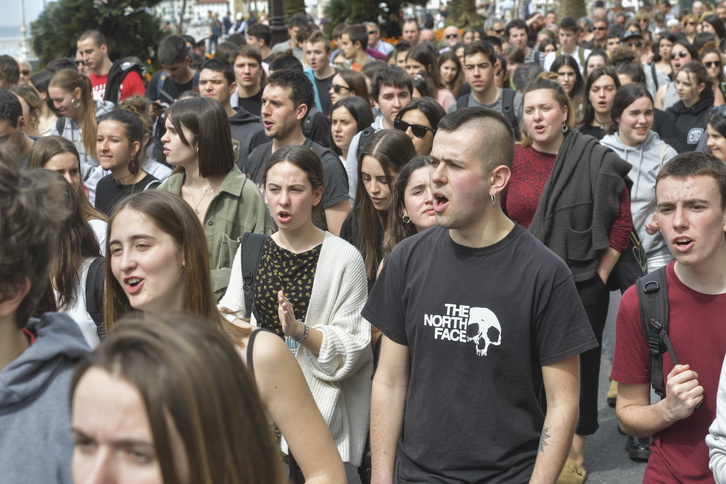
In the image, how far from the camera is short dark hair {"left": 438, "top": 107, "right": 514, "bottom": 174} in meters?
3.55

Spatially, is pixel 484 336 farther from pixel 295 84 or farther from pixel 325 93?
pixel 325 93

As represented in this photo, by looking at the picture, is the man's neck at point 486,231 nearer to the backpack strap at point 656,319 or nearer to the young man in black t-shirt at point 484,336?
the young man in black t-shirt at point 484,336

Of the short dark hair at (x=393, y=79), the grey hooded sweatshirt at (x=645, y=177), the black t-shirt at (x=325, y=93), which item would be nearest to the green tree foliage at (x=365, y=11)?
the black t-shirt at (x=325, y=93)

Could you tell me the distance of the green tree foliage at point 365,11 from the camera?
84.5 ft

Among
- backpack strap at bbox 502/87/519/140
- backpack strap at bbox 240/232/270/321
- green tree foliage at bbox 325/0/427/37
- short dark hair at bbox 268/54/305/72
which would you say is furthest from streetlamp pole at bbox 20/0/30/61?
backpack strap at bbox 240/232/270/321

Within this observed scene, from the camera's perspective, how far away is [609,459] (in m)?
6.11

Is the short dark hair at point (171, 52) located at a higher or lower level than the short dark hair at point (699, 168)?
lower

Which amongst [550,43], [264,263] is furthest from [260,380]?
[550,43]

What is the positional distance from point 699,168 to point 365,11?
2284 centimetres

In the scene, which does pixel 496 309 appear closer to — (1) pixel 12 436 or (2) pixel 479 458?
(2) pixel 479 458

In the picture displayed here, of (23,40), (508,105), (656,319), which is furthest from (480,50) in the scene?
(23,40)

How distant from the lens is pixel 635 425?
12.1 ft

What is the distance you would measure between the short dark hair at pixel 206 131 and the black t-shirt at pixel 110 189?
0.91 m

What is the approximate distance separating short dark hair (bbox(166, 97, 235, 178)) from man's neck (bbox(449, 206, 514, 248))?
2790 mm
